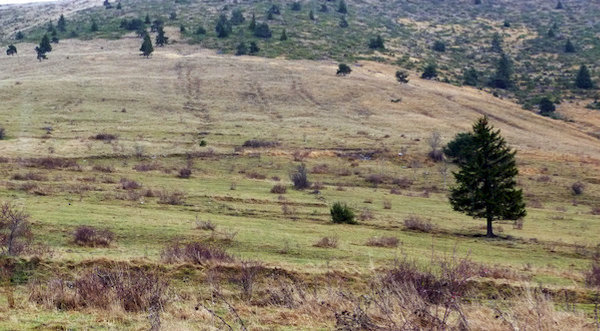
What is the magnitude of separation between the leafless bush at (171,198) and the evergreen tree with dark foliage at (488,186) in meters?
16.8

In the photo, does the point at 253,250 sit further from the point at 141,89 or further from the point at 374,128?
the point at 141,89

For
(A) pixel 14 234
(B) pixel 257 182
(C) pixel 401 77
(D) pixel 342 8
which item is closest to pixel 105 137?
(B) pixel 257 182

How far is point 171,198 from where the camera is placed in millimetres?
32844

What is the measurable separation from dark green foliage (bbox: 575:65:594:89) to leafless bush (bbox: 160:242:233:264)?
11124 centimetres

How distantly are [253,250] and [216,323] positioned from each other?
10.5 m

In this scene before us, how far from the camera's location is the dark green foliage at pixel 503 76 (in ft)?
377

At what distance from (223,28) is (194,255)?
401ft

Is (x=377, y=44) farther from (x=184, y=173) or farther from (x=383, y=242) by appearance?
(x=383, y=242)

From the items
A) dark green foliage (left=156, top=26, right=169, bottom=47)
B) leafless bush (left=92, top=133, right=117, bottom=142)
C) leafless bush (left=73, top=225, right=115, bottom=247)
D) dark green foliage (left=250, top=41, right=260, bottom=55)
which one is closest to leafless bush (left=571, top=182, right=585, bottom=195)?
leafless bush (left=73, top=225, right=115, bottom=247)

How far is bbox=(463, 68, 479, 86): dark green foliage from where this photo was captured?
4449 inches

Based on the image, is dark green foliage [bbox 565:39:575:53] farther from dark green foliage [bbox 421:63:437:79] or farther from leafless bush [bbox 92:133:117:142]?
leafless bush [bbox 92:133:117:142]

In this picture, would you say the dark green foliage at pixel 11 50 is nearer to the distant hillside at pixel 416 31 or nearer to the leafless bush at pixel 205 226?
the distant hillside at pixel 416 31

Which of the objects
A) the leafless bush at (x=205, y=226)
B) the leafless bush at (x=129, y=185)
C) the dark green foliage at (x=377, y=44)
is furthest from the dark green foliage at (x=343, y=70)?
the leafless bush at (x=205, y=226)

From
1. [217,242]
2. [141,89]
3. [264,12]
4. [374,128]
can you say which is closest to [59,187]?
[217,242]
